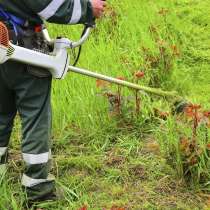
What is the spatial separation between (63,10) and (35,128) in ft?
2.13

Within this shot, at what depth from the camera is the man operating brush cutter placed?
2.92 meters

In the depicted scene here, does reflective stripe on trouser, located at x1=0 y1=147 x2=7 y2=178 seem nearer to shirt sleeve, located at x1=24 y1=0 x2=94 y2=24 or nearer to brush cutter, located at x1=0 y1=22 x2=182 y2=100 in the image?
brush cutter, located at x1=0 y1=22 x2=182 y2=100

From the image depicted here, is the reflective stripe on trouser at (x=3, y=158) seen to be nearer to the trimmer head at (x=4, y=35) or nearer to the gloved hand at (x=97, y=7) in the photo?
the trimmer head at (x=4, y=35)

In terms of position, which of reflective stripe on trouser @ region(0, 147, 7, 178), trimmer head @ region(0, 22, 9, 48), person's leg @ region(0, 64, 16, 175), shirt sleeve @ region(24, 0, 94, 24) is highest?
shirt sleeve @ region(24, 0, 94, 24)

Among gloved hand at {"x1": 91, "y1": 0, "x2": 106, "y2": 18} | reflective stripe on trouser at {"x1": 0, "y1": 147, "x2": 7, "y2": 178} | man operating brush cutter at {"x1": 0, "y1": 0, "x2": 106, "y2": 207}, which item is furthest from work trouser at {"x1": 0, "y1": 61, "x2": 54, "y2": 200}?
gloved hand at {"x1": 91, "y1": 0, "x2": 106, "y2": 18}

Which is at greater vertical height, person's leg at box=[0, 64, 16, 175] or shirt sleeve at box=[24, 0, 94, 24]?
shirt sleeve at box=[24, 0, 94, 24]

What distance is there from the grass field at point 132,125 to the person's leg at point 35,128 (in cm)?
11

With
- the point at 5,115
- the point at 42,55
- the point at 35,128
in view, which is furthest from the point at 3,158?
the point at 42,55

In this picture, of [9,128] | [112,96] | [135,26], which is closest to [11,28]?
[9,128]

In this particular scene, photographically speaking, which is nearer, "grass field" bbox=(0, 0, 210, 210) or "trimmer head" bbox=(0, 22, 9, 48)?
"trimmer head" bbox=(0, 22, 9, 48)

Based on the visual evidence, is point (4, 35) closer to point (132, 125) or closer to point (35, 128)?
point (35, 128)

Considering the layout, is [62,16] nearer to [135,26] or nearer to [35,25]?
[35,25]

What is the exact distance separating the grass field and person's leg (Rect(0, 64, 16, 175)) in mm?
175

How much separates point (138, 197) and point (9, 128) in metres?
0.84
